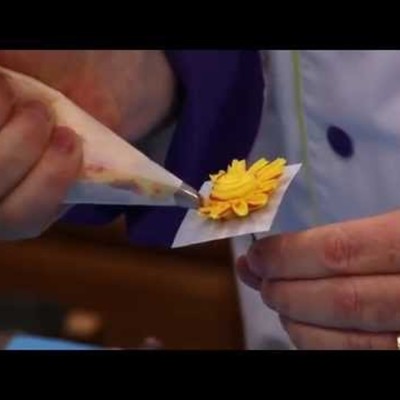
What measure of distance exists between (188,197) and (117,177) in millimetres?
31

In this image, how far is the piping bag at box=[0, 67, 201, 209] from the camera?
16.1 inches

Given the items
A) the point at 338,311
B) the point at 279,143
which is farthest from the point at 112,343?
the point at 338,311

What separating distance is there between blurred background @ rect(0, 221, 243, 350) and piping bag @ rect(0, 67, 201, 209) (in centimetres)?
66

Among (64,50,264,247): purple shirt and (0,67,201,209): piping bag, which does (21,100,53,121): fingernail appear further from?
(64,50,264,247): purple shirt

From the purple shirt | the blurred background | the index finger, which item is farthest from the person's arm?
the blurred background

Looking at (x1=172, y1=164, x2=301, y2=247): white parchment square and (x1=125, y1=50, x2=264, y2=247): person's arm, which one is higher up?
(x1=125, y1=50, x2=264, y2=247): person's arm

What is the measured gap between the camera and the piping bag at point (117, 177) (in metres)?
0.41

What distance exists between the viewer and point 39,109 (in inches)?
17.2

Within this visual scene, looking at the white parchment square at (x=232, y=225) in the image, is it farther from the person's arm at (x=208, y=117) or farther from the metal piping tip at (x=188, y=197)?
the person's arm at (x=208, y=117)

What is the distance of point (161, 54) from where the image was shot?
0.58 m

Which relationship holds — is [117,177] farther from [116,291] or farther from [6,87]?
[116,291]

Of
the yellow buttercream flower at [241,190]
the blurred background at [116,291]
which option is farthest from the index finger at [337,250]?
the blurred background at [116,291]

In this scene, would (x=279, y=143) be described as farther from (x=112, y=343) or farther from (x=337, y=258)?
(x=112, y=343)
